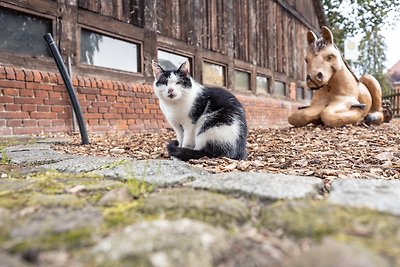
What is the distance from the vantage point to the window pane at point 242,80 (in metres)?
9.44

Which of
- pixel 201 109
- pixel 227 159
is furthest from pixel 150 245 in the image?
pixel 201 109

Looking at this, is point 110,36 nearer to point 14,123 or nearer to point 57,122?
point 57,122

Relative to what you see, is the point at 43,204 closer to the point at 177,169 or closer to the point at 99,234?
the point at 99,234

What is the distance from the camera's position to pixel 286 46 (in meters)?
12.3

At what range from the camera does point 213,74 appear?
8.48 meters

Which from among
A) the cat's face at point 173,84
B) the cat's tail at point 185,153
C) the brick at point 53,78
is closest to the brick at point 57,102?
the brick at point 53,78

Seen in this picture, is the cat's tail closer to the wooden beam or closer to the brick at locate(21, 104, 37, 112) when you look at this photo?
the brick at locate(21, 104, 37, 112)

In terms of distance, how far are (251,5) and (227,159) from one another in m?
8.78

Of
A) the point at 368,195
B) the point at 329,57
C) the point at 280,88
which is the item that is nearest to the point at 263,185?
the point at 368,195

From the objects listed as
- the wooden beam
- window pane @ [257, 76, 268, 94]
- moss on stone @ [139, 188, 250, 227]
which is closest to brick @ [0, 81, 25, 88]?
moss on stone @ [139, 188, 250, 227]

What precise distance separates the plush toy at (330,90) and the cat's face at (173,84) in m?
3.20

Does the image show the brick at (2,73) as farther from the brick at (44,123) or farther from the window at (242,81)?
the window at (242,81)

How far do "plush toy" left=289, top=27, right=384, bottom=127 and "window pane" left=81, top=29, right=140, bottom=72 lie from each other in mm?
3175

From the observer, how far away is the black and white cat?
2.46 meters
